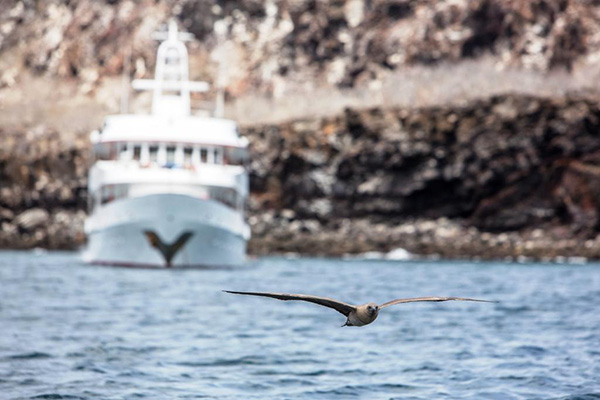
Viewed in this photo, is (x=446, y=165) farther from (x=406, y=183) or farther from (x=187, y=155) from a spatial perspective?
(x=187, y=155)

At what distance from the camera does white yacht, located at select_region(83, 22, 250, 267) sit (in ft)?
152

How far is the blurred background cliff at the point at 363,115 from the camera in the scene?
96.0 m

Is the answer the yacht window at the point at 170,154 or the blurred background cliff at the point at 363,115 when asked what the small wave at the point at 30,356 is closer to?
the yacht window at the point at 170,154

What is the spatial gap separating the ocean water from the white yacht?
9.10 metres

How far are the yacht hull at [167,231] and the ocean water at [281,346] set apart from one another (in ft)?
29.2

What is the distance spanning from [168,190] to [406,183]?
5719cm

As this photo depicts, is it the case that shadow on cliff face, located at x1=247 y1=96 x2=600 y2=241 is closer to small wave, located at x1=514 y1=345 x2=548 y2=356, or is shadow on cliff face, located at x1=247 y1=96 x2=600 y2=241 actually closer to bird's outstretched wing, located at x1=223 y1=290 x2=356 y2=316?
small wave, located at x1=514 y1=345 x2=548 y2=356

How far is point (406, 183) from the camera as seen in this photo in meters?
101

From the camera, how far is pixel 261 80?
126m

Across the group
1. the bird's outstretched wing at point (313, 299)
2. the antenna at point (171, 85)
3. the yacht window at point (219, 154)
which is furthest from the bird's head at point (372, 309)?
the antenna at point (171, 85)

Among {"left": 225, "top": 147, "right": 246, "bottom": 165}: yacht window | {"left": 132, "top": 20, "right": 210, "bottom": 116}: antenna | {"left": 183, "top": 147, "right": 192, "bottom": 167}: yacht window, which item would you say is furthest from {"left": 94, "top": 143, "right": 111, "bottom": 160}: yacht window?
{"left": 225, "top": 147, "right": 246, "bottom": 165}: yacht window

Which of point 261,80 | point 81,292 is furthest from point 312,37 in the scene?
point 81,292

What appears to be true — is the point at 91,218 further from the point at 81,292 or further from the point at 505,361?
the point at 505,361

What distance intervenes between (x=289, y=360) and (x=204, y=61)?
115m
